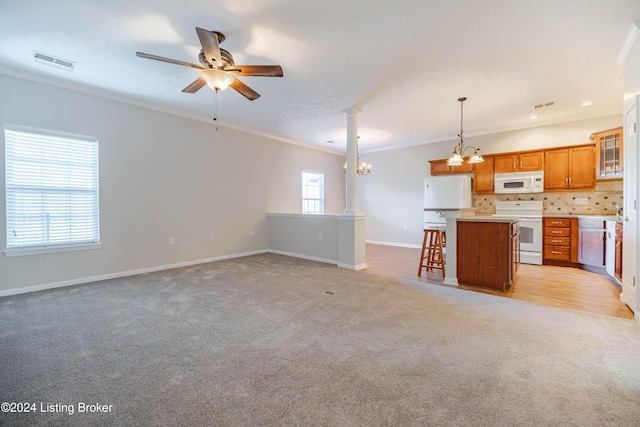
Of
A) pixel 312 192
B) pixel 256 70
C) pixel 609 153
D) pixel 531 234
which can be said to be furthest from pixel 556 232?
pixel 256 70

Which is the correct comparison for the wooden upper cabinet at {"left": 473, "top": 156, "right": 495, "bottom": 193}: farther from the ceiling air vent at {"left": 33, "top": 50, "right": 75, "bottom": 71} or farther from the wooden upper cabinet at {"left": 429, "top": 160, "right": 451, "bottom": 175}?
the ceiling air vent at {"left": 33, "top": 50, "right": 75, "bottom": 71}

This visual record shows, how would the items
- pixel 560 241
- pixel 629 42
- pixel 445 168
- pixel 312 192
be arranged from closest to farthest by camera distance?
pixel 629 42, pixel 560 241, pixel 445 168, pixel 312 192

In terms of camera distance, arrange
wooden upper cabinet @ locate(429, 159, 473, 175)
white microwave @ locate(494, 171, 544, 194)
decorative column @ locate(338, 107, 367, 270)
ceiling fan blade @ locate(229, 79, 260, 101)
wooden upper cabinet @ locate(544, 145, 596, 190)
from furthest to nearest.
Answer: wooden upper cabinet @ locate(429, 159, 473, 175) → white microwave @ locate(494, 171, 544, 194) → wooden upper cabinet @ locate(544, 145, 596, 190) → decorative column @ locate(338, 107, 367, 270) → ceiling fan blade @ locate(229, 79, 260, 101)

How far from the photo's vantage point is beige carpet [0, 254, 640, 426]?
140cm

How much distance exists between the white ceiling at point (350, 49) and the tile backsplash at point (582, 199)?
1.36m

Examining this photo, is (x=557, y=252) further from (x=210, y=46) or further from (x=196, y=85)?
(x=196, y=85)

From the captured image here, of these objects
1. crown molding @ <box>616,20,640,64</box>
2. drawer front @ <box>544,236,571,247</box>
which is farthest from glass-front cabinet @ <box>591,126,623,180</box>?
crown molding @ <box>616,20,640,64</box>

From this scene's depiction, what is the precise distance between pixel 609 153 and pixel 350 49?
4791mm

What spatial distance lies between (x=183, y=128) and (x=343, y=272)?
378cm

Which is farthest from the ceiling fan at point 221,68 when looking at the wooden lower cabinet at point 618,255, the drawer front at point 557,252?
the drawer front at point 557,252

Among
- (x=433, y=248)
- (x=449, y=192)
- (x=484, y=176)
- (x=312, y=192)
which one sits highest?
(x=484, y=176)

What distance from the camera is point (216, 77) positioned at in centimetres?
247

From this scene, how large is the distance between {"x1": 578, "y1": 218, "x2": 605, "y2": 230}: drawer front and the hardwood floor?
0.75 metres

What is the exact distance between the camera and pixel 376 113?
4688 mm
